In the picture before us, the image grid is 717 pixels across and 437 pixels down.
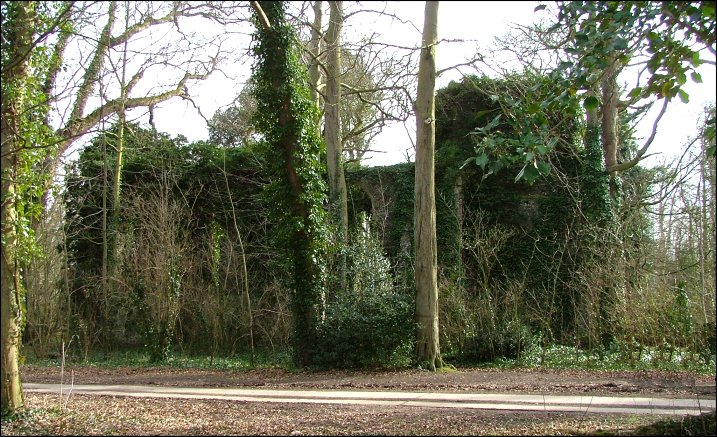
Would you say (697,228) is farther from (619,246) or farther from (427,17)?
(427,17)

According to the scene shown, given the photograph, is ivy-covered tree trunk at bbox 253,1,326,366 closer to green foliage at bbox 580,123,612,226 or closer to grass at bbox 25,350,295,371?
grass at bbox 25,350,295,371

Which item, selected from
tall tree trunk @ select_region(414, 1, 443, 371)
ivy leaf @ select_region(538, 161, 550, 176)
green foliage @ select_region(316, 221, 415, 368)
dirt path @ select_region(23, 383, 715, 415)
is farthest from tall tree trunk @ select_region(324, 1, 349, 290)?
ivy leaf @ select_region(538, 161, 550, 176)

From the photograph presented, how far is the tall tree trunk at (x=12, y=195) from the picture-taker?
25.9 ft

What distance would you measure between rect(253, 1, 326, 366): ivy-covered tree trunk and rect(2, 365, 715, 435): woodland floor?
2.17 meters

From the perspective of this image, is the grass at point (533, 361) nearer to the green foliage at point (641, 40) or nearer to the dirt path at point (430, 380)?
the dirt path at point (430, 380)

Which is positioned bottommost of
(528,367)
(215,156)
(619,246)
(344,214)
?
(528,367)

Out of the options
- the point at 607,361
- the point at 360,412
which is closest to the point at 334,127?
the point at 607,361

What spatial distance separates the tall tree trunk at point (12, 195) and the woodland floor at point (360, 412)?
0.64m

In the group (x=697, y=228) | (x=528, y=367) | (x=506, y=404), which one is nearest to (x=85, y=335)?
(x=528, y=367)

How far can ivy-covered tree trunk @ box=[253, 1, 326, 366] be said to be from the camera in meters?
15.3

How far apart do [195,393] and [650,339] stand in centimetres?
1004

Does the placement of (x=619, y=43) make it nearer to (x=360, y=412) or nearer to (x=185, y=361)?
(x=360, y=412)

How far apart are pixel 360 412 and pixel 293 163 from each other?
7.86 meters

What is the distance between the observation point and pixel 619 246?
17391 millimetres
